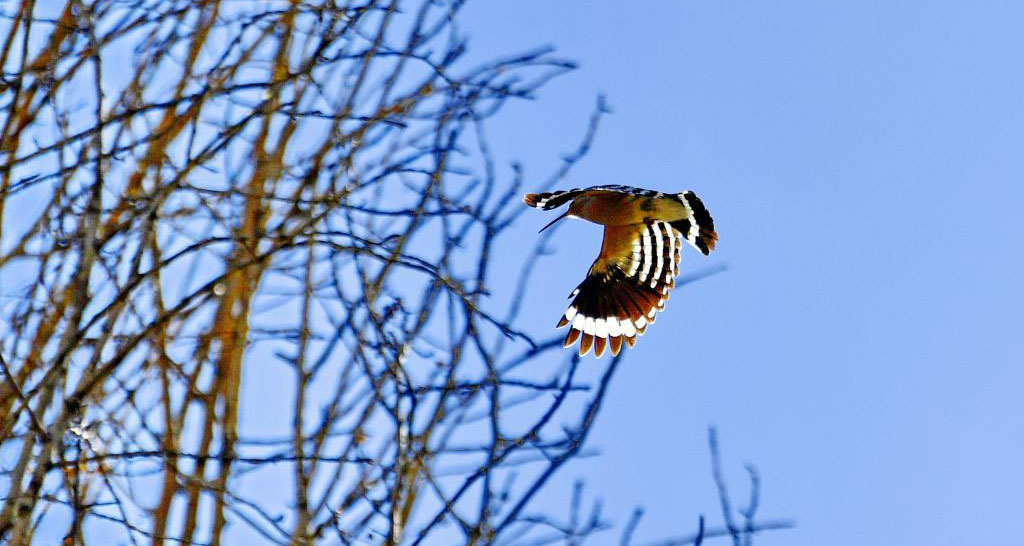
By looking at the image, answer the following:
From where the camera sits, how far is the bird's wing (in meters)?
4.12

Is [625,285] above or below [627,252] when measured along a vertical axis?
below

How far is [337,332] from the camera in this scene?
220 cm

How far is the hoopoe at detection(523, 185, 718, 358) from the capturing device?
409 centimetres

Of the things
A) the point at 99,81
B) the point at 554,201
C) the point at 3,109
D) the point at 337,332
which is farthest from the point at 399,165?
the point at 554,201

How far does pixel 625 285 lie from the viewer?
440cm

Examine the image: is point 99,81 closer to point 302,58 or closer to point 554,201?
point 302,58

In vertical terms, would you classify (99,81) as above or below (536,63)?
below

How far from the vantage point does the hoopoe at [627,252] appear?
13.4 ft

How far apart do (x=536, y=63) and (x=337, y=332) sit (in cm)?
86

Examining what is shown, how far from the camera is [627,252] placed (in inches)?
179

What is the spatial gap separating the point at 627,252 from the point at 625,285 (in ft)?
0.59

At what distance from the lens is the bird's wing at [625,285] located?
13.5ft

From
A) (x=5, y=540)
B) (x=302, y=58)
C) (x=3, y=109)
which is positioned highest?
(x=302, y=58)

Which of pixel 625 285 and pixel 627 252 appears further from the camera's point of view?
pixel 627 252
